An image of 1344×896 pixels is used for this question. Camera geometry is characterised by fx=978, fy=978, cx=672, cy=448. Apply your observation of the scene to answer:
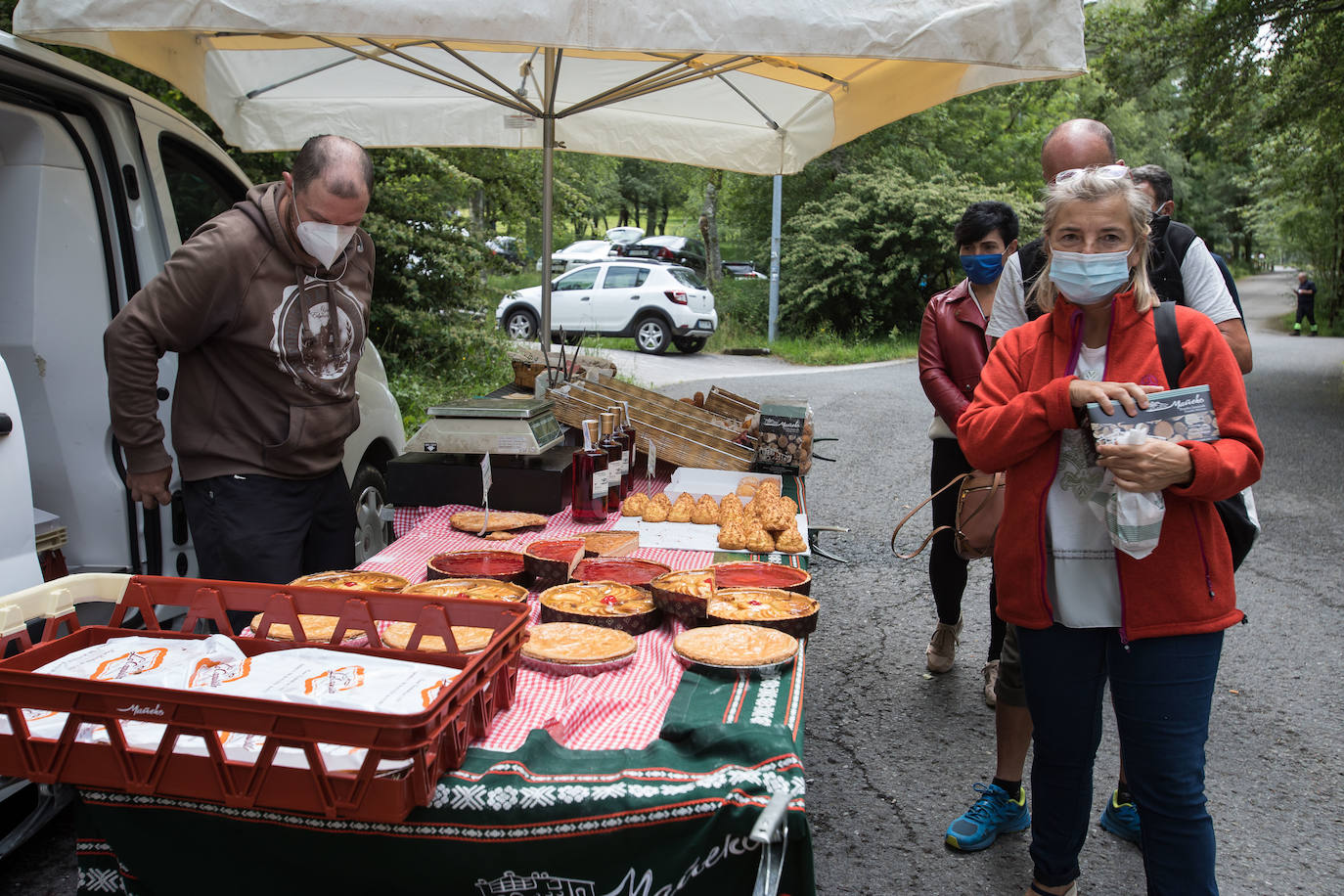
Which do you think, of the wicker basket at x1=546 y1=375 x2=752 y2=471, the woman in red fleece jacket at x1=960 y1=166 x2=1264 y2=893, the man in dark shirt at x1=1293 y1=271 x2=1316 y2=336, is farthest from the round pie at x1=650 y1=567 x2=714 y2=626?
the man in dark shirt at x1=1293 y1=271 x2=1316 y2=336

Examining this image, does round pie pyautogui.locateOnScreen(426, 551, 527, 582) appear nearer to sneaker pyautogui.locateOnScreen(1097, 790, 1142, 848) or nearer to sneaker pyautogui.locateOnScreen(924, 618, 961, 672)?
sneaker pyautogui.locateOnScreen(1097, 790, 1142, 848)

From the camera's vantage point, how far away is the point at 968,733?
3980 mm

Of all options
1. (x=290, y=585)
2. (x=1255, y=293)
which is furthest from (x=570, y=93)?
(x=1255, y=293)

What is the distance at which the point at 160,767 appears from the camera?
1604mm

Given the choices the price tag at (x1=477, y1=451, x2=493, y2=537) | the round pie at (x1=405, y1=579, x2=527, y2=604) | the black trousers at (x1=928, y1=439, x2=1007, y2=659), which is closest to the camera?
the round pie at (x1=405, y1=579, x2=527, y2=604)

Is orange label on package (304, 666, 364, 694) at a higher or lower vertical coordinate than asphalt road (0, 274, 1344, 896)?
higher

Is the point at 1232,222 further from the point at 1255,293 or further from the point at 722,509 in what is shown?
the point at 722,509

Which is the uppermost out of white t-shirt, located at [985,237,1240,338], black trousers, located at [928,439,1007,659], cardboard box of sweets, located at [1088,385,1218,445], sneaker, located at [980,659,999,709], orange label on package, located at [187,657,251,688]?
white t-shirt, located at [985,237,1240,338]

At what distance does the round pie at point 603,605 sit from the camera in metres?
2.42

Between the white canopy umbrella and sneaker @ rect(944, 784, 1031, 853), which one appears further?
sneaker @ rect(944, 784, 1031, 853)

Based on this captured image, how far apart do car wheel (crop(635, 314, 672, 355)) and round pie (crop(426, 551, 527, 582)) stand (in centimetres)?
1533

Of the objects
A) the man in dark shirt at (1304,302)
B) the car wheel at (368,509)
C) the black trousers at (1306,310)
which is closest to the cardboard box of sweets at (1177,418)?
the car wheel at (368,509)

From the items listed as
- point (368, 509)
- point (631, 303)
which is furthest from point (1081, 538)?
point (631, 303)

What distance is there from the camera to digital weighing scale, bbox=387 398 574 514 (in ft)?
11.6
